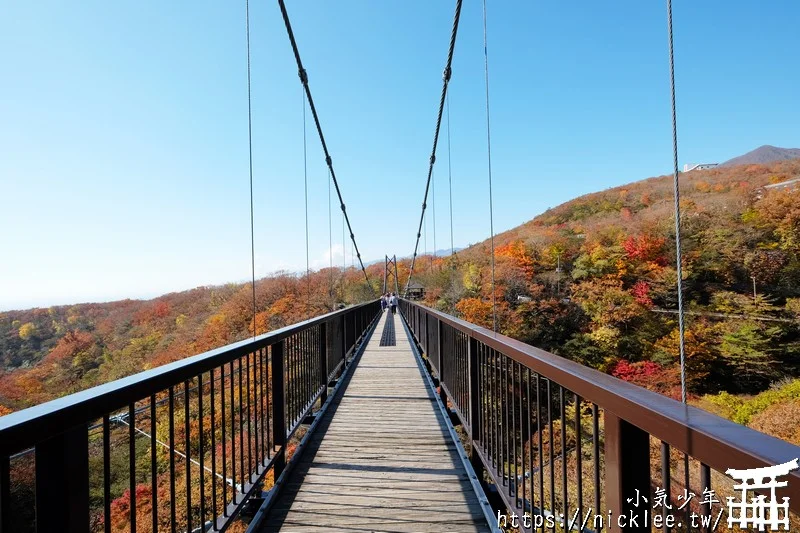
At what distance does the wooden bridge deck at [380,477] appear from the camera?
1.88 metres

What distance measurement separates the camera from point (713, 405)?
45.7 feet

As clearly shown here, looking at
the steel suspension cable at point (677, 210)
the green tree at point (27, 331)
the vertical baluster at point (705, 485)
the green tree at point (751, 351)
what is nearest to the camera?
the vertical baluster at point (705, 485)

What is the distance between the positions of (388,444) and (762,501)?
8.16 ft

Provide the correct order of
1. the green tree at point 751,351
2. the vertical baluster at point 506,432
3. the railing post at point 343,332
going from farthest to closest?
1. the green tree at point 751,351
2. the railing post at point 343,332
3. the vertical baluster at point 506,432

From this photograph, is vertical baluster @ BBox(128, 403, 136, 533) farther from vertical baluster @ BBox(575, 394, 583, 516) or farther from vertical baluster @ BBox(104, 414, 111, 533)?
vertical baluster @ BBox(575, 394, 583, 516)

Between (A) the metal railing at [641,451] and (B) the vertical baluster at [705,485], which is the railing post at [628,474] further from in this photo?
(B) the vertical baluster at [705,485]

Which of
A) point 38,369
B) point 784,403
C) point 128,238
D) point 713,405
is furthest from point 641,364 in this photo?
point 128,238

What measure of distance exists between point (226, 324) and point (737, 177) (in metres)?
33.1

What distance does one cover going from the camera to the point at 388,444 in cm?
280

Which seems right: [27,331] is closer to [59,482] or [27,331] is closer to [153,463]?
[153,463]

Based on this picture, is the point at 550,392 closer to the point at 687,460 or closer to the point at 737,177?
the point at 687,460

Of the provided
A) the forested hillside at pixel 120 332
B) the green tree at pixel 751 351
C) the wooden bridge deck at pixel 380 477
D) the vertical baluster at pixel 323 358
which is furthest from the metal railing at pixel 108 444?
the green tree at pixel 751 351

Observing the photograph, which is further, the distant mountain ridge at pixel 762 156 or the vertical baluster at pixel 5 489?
the distant mountain ridge at pixel 762 156

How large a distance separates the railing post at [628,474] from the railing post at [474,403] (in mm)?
1436
